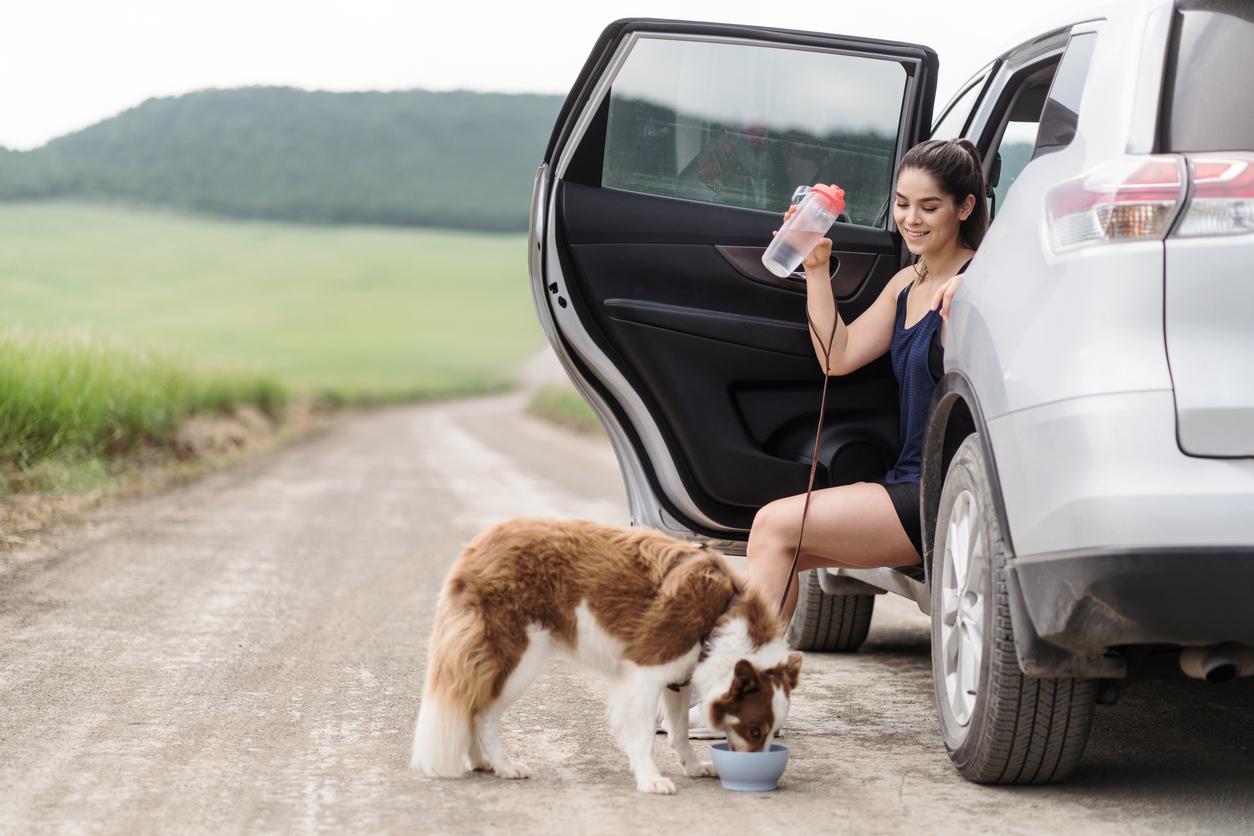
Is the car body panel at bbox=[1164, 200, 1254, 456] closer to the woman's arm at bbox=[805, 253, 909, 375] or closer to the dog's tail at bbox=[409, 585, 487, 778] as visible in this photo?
the woman's arm at bbox=[805, 253, 909, 375]

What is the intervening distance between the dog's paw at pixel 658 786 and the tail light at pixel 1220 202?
1.88 metres

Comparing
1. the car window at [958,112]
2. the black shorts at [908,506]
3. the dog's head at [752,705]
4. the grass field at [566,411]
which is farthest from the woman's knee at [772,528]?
→ the grass field at [566,411]

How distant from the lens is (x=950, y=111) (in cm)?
524

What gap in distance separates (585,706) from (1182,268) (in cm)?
268

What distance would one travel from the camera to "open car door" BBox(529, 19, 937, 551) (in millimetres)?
4566

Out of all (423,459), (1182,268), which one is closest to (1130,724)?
(1182,268)

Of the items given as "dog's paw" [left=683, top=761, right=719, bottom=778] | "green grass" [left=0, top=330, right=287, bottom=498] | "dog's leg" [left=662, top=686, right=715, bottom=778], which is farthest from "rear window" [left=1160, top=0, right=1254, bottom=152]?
"green grass" [left=0, top=330, right=287, bottom=498]

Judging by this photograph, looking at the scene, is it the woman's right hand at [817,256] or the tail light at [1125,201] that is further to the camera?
the woman's right hand at [817,256]

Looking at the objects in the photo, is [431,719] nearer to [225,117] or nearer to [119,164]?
[119,164]

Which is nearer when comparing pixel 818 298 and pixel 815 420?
pixel 818 298

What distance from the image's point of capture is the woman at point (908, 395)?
4.16m

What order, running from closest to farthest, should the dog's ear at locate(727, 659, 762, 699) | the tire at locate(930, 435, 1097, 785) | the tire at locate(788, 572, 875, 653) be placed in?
the tire at locate(930, 435, 1097, 785) → the dog's ear at locate(727, 659, 762, 699) → the tire at locate(788, 572, 875, 653)

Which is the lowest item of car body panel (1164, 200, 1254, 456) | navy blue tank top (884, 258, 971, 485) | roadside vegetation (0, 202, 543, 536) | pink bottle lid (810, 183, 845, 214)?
roadside vegetation (0, 202, 543, 536)

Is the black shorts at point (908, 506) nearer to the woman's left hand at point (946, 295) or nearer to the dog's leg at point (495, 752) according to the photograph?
the woman's left hand at point (946, 295)
